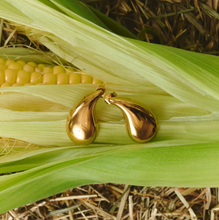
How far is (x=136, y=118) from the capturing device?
1.99ft

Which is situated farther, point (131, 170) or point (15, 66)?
point (15, 66)

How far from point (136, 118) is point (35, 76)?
1.08 feet

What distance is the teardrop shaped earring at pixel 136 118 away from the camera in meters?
0.60

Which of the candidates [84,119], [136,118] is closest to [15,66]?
[84,119]

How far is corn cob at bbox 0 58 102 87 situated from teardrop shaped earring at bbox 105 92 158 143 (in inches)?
5.0

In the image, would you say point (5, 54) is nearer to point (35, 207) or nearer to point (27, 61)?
point (27, 61)

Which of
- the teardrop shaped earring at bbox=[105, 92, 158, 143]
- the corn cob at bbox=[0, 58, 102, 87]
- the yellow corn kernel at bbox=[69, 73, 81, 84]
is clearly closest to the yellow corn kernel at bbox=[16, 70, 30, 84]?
the corn cob at bbox=[0, 58, 102, 87]

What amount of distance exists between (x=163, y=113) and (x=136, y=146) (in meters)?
0.12

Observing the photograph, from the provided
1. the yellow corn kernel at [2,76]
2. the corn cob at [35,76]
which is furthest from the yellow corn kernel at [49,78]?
the yellow corn kernel at [2,76]

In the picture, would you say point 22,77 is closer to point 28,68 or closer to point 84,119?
point 28,68

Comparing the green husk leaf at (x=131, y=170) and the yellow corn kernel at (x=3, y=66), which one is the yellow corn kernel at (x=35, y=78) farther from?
the green husk leaf at (x=131, y=170)

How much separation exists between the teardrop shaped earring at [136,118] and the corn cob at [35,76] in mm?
128

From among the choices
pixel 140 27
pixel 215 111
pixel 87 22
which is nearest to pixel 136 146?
pixel 215 111

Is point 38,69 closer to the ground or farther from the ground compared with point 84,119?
farther from the ground
